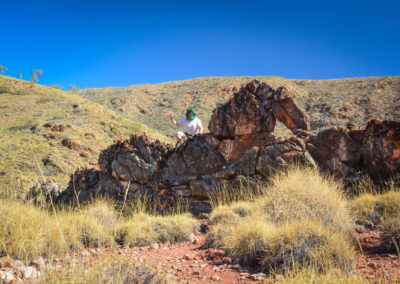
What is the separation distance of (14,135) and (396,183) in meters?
19.6

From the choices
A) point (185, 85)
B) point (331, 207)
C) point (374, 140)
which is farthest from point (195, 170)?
point (185, 85)

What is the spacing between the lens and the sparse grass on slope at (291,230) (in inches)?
118

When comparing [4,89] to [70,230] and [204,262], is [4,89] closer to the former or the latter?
[70,230]

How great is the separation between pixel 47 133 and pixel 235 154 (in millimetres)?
15204

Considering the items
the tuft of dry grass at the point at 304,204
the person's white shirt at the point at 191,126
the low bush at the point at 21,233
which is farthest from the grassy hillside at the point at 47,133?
the tuft of dry grass at the point at 304,204

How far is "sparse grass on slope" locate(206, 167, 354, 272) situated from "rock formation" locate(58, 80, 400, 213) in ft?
4.52

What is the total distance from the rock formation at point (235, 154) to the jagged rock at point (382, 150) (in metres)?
0.03

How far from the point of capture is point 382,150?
19.1 feet

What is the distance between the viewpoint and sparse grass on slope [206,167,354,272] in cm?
301

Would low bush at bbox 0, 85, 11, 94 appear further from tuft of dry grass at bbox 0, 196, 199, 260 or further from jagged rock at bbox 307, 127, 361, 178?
→ jagged rock at bbox 307, 127, 361, 178

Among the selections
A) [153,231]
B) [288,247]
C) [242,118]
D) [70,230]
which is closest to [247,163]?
[242,118]

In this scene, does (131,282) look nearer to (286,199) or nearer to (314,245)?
(314,245)

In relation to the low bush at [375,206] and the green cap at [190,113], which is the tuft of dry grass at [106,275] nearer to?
the low bush at [375,206]

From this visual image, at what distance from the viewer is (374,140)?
5984 millimetres
